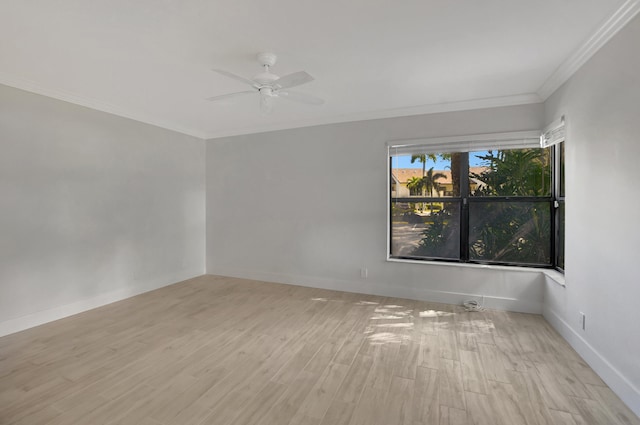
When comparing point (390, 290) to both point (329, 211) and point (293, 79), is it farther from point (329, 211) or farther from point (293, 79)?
point (293, 79)

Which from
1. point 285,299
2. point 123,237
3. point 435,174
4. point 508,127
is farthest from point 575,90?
point 123,237

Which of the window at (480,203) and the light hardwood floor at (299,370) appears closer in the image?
the light hardwood floor at (299,370)

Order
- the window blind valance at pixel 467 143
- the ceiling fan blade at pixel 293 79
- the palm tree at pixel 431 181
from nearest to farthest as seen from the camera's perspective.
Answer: the ceiling fan blade at pixel 293 79 → the window blind valance at pixel 467 143 → the palm tree at pixel 431 181

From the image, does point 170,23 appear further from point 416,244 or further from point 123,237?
point 416,244

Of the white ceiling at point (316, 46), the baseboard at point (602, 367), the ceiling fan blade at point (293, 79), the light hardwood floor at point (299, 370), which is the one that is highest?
the white ceiling at point (316, 46)

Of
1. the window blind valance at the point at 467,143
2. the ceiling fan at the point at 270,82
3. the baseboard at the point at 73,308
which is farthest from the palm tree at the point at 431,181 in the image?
the baseboard at the point at 73,308

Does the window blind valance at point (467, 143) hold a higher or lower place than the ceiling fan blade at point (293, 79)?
lower

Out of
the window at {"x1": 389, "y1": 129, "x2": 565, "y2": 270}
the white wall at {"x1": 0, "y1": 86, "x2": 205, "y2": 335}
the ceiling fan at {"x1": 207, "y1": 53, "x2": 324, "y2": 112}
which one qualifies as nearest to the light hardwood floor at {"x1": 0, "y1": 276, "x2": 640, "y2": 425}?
the white wall at {"x1": 0, "y1": 86, "x2": 205, "y2": 335}

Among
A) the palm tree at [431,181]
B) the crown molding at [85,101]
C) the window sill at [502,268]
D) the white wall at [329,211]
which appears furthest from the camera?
the palm tree at [431,181]

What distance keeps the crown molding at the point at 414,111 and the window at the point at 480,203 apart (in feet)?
1.36

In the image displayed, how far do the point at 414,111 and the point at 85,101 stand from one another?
13.1ft

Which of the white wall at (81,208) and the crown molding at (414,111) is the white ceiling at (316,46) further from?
the white wall at (81,208)

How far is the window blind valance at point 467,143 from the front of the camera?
3346mm

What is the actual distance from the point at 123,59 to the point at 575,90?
3935mm
